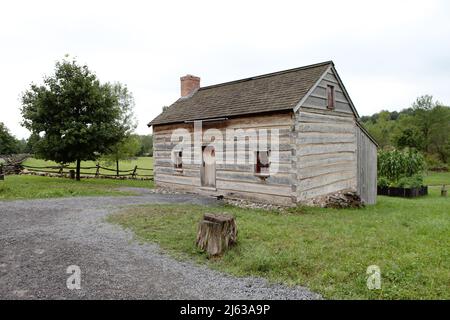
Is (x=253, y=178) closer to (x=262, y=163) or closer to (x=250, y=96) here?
(x=262, y=163)

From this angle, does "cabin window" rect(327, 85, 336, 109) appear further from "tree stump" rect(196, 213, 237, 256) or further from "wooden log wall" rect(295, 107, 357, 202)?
"tree stump" rect(196, 213, 237, 256)

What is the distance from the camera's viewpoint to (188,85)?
20.3m

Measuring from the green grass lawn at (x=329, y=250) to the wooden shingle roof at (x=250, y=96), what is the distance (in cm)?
512

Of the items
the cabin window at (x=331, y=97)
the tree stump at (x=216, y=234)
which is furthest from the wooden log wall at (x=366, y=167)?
the tree stump at (x=216, y=234)

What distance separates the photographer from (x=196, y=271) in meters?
6.03

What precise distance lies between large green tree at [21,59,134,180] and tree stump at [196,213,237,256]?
52.9 feet

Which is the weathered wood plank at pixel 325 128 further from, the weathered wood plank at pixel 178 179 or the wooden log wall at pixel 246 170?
the weathered wood plank at pixel 178 179

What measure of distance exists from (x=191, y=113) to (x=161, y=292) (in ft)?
42.2

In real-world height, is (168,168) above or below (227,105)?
below

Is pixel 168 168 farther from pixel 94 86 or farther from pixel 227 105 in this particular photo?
pixel 94 86

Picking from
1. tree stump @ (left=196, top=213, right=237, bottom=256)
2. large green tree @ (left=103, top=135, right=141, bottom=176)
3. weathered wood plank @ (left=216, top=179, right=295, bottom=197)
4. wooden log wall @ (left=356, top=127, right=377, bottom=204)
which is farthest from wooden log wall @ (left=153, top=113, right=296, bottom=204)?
large green tree @ (left=103, top=135, right=141, bottom=176)

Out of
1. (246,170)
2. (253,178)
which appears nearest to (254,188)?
(253,178)

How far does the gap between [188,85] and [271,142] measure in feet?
29.6
